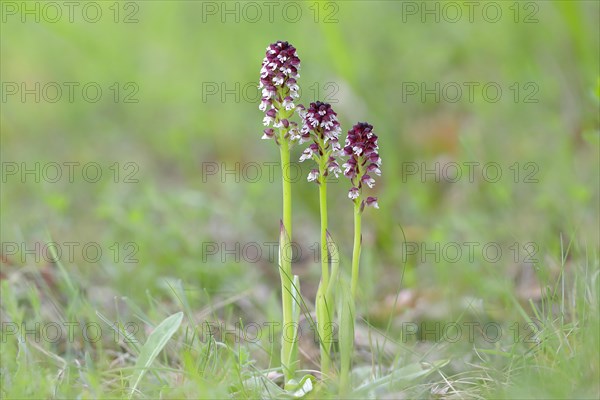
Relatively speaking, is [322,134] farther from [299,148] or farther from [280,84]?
[299,148]

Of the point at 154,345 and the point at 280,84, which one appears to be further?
the point at 154,345

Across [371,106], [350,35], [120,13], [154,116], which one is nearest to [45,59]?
[120,13]

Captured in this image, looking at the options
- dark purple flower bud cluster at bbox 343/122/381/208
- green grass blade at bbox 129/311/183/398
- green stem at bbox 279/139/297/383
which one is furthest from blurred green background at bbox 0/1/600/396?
dark purple flower bud cluster at bbox 343/122/381/208

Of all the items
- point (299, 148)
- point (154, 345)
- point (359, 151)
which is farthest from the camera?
point (299, 148)

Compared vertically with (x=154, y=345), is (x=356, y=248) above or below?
above

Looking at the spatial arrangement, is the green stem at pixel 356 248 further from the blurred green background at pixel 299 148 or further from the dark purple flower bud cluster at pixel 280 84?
the blurred green background at pixel 299 148

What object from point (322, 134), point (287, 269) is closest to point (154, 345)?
point (287, 269)

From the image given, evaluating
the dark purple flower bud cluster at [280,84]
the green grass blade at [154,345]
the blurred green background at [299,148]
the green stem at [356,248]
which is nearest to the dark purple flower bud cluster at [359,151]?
the green stem at [356,248]

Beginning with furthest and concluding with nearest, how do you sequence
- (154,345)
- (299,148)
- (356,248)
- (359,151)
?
(299,148)
(154,345)
(356,248)
(359,151)

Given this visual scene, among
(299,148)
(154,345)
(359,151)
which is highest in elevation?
(359,151)
